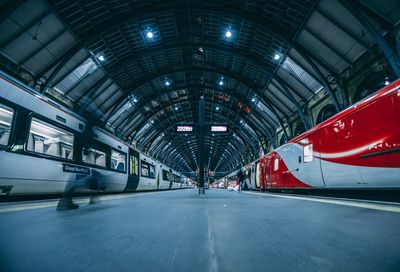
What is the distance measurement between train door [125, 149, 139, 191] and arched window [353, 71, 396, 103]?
12.7m

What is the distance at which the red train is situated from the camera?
4.11m

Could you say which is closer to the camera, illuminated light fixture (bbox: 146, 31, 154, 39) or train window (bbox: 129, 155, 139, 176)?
train window (bbox: 129, 155, 139, 176)

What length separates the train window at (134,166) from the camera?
456 inches

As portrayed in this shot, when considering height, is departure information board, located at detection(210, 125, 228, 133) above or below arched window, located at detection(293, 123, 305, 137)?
below

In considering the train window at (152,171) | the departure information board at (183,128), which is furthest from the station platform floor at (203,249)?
the train window at (152,171)

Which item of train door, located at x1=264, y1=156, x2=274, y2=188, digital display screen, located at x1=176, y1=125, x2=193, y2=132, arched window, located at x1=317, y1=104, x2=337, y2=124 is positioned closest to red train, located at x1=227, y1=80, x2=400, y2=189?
train door, located at x1=264, y1=156, x2=274, y2=188

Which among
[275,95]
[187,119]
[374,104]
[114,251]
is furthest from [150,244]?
[187,119]

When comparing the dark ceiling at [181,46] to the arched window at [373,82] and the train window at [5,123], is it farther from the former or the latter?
the train window at [5,123]

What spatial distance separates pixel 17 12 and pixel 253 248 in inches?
469

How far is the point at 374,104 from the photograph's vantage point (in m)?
4.52

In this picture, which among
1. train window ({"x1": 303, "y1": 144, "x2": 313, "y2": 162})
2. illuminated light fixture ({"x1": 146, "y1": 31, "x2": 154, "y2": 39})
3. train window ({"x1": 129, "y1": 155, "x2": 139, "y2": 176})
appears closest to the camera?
train window ({"x1": 303, "y1": 144, "x2": 313, "y2": 162})

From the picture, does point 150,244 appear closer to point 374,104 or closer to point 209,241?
point 209,241

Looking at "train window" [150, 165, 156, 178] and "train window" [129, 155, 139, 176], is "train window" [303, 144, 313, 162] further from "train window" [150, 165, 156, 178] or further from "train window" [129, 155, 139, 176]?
"train window" [150, 165, 156, 178]

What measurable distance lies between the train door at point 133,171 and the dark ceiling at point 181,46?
3.63m
